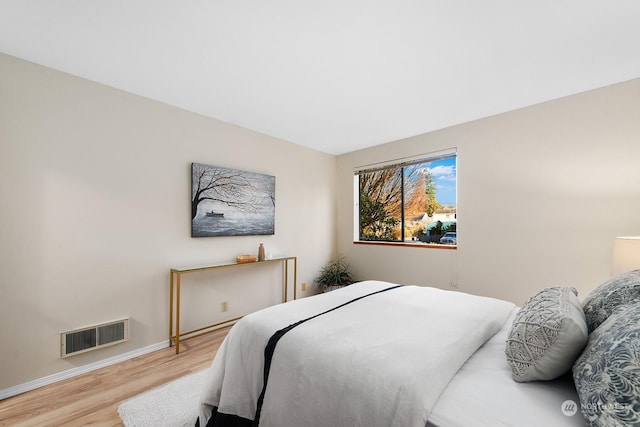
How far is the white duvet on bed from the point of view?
0.82m

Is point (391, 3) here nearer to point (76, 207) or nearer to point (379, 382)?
point (379, 382)

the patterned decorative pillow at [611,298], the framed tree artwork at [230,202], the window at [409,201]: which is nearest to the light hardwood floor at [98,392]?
the framed tree artwork at [230,202]

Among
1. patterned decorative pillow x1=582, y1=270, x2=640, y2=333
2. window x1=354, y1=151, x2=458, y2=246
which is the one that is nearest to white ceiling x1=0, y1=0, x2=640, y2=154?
window x1=354, y1=151, x2=458, y2=246

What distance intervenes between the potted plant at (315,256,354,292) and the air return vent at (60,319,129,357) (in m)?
2.47

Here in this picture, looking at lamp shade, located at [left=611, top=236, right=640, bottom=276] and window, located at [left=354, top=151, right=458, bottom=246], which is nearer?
lamp shade, located at [left=611, top=236, right=640, bottom=276]

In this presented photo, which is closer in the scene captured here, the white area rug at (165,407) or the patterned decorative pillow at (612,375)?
the patterned decorative pillow at (612,375)

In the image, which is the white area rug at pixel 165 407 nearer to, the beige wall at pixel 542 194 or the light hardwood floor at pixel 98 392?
the light hardwood floor at pixel 98 392

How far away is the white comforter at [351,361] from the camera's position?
982 millimetres

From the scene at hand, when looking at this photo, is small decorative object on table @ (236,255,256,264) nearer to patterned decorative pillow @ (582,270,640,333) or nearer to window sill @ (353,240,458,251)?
window sill @ (353,240,458,251)

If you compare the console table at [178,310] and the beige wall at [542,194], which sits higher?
the beige wall at [542,194]

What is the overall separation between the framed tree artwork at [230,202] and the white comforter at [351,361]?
1.64 meters

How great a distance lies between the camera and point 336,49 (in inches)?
75.8

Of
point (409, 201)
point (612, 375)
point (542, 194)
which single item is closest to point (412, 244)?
point (409, 201)

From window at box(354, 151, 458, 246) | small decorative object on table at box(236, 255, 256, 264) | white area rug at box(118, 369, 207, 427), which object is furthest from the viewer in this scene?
window at box(354, 151, 458, 246)
